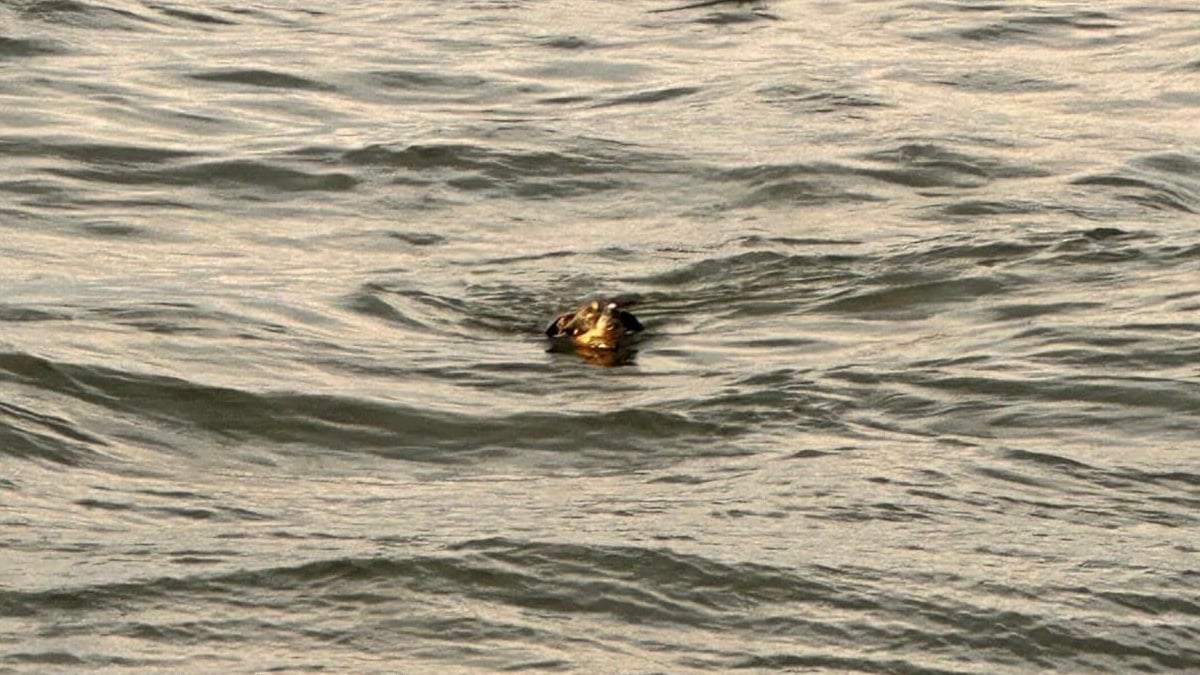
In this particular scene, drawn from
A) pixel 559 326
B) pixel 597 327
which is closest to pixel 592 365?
pixel 597 327

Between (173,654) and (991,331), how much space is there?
4.52 metres

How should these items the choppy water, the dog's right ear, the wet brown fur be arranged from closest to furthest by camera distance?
the choppy water
the wet brown fur
the dog's right ear

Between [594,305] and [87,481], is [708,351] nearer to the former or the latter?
[594,305]

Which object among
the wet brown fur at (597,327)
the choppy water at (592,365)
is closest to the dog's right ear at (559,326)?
the wet brown fur at (597,327)

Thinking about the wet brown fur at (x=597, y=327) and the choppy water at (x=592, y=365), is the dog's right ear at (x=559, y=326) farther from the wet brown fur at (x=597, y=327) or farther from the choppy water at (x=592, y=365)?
the choppy water at (x=592, y=365)

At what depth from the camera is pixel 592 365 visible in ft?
31.8

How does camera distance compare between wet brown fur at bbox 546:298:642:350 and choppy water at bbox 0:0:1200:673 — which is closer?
choppy water at bbox 0:0:1200:673


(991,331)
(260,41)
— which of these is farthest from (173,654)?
(260,41)

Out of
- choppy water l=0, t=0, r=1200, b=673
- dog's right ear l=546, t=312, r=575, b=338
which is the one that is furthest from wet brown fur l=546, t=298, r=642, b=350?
choppy water l=0, t=0, r=1200, b=673

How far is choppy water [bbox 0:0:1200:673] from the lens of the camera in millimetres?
7004

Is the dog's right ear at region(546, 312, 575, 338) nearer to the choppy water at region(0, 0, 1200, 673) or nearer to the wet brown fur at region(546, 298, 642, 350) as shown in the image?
the wet brown fur at region(546, 298, 642, 350)

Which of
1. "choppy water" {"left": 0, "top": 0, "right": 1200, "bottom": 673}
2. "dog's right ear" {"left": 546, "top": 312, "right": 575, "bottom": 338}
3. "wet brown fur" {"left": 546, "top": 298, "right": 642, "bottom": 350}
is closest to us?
"choppy water" {"left": 0, "top": 0, "right": 1200, "bottom": 673}

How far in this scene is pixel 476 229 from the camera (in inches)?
479

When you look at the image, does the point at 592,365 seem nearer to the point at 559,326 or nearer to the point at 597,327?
the point at 597,327
